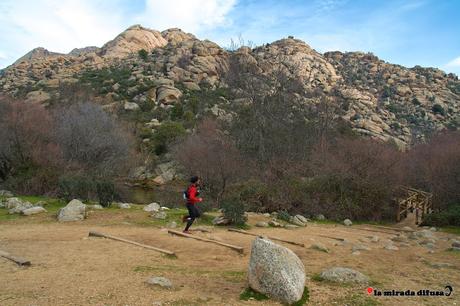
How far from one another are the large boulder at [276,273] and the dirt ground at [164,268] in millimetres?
228

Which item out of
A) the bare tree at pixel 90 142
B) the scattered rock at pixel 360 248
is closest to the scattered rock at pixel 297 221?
the scattered rock at pixel 360 248

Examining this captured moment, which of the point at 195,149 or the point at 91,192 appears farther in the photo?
the point at 195,149

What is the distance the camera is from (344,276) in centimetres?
706

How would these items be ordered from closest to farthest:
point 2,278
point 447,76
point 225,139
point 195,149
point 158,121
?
point 2,278, point 195,149, point 225,139, point 158,121, point 447,76

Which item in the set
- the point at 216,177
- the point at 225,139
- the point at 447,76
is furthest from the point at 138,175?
the point at 447,76

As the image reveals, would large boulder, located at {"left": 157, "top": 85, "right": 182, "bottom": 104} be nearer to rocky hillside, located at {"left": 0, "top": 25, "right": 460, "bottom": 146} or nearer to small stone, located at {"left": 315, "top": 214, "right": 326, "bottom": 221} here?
rocky hillside, located at {"left": 0, "top": 25, "right": 460, "bottom": 146}

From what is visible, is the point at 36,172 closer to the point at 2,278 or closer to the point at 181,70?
the point at 2,278

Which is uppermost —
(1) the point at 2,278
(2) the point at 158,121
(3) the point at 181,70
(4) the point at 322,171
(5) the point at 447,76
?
(5) the point at 447,76

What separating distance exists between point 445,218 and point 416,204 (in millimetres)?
1957

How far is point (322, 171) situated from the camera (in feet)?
68.3

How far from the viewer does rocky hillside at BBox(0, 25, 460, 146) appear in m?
47.3

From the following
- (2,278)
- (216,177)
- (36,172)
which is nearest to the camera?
(2,278)

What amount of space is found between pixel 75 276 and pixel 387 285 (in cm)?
530

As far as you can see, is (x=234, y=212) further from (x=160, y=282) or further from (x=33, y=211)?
(x=160, y=282)
